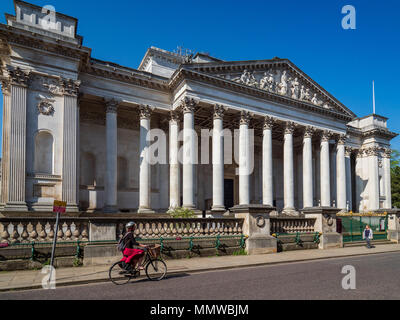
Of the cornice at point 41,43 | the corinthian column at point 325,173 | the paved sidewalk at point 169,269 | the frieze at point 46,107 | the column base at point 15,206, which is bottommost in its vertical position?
the paved sidewalk at point 169,269

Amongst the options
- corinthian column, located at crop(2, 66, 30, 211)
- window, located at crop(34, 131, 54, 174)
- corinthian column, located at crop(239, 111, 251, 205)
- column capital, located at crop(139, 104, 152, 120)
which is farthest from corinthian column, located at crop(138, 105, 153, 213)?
corinthian column, located at crop(2, 66, 30, 211)

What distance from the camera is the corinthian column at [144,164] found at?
24969 millimetres

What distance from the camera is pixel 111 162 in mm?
24297

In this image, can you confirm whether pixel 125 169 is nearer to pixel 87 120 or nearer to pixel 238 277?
pixel 87 120

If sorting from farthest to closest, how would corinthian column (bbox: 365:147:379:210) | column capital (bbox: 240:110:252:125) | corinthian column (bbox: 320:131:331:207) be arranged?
corinthian column (bbox: 365:147:379:210) < corinthian column (bbox: 320:131:331:207) < column capital (bbox: 240:110:252:125)

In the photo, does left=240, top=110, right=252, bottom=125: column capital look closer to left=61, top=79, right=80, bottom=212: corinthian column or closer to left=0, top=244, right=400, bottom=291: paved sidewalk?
left=61, top=79, right=80, bottom=212: corinthian column

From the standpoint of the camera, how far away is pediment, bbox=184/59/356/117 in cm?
2691

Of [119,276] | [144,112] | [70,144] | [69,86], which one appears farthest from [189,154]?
[119,276]

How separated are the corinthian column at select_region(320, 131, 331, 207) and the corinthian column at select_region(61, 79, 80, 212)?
23.7 metres

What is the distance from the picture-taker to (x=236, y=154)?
3409 centimetres

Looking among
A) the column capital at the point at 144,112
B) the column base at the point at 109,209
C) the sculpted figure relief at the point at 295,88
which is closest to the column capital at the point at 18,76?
the column capital at the point at 144,112

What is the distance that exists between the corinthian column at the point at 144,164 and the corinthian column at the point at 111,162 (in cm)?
207

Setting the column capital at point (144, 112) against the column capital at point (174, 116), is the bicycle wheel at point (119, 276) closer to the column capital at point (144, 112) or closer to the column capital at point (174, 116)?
the column capital at point (144, 112)
